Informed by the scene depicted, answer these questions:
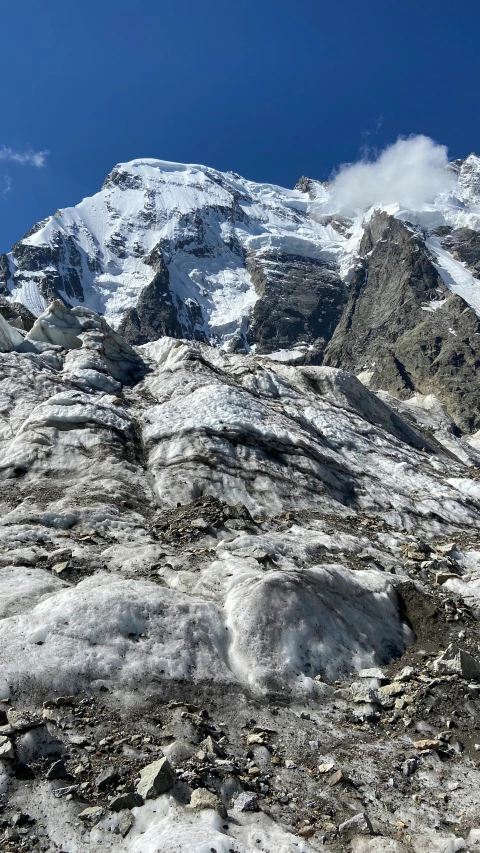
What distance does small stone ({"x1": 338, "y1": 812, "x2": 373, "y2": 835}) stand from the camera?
769 cm

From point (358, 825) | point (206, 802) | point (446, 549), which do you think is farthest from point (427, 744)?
point (446, 549)

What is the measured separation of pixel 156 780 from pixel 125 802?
0.48 metres

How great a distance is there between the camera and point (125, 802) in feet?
25.1

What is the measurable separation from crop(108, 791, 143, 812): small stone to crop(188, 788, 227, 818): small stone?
2.39 ft

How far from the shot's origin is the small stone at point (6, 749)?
26.5 ft

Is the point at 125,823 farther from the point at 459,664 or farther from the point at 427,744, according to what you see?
the point at 459,664

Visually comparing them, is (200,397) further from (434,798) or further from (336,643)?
(434,798)

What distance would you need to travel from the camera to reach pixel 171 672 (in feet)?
35.4

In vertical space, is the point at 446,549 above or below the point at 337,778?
above

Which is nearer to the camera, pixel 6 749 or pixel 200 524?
pixel 6 749

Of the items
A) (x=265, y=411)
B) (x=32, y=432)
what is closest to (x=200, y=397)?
(x=265, y=411)

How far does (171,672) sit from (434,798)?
195 inches

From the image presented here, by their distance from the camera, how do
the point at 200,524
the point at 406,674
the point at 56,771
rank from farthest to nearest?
the point at 200,524 < the point at 406,674 < the point at 56,771

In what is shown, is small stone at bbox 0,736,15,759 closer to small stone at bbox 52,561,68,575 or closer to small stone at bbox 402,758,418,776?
small stone at bbox 402,758,418,776
